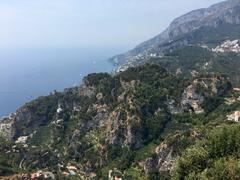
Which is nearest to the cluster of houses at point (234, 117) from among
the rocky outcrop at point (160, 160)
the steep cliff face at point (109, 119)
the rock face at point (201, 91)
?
the steep cliff face at point (109, 119)

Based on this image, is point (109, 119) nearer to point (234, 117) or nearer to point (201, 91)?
point (201, 91)

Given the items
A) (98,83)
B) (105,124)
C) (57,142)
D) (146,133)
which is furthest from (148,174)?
(98,83)

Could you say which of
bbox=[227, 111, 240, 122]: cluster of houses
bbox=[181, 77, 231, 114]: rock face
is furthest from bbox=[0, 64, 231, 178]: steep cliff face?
bbox=[227, 111, 240, 122]: cluster of houses

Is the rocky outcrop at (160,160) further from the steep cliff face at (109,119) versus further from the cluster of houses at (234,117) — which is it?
the cluster of houses at (234,117)

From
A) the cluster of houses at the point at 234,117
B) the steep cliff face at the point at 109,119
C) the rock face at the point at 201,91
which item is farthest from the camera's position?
the rock face at the point at 201,91

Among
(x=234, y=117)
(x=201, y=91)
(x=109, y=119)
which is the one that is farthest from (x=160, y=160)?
(x=201, y=91)

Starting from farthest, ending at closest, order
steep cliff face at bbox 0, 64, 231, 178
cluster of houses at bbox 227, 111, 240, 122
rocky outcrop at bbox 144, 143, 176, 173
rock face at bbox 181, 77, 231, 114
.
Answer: rock face at bbox 181, 77, 231, 114 < steep cliff face at bbox 0, 64, 231, 178 < cluster of houses at bbox 227, 111, 240, 122 < rocky outcrop at bbox 144, 143, 176, 173

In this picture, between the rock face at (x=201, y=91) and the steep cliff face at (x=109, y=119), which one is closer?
the steep cliff face at (x=109, y=119)

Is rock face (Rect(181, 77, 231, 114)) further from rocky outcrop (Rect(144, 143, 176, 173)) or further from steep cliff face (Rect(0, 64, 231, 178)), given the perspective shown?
rocky outcrop (Rect(144, 143, 176, 173))

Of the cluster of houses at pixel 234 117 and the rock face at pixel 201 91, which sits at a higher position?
the rock face at pixel 201 91

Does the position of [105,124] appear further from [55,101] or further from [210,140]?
[210,140]

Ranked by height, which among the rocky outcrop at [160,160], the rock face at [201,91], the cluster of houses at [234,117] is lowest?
the rocky outcrop at [160,160]

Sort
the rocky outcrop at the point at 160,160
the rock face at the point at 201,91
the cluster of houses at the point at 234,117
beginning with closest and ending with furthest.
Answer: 1. the rocky outcrop at the point at 160,160
2. the cluster of houses at the point at 234,117
3. the rock face at the point at 201,91
